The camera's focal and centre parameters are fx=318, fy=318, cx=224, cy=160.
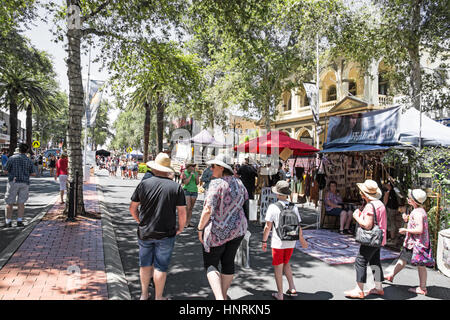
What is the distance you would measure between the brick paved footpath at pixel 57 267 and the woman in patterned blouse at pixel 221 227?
147cm

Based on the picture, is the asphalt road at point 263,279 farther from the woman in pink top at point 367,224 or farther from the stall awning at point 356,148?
the stall awning at point 356,148

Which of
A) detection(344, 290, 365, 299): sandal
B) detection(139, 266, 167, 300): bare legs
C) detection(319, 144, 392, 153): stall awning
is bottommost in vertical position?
detection(344, 290, 365, 299): sandal

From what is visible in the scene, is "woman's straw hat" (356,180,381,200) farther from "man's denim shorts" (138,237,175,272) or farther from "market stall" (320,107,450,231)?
"market stall" (320,107,450,231)

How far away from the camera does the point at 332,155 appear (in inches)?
370

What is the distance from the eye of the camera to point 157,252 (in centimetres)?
360

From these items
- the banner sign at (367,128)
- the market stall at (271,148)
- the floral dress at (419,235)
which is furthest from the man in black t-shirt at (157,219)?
the banner sign at (367,128)

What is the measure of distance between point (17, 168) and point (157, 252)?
5543 mm

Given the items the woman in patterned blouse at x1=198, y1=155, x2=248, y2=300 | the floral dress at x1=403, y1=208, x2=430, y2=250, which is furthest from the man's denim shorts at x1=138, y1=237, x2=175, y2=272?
the floral dress at x1=403, y1=208, x2=430, y2=250

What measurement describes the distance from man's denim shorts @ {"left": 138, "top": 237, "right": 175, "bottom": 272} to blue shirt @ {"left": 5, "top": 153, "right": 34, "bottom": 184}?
5335 mm

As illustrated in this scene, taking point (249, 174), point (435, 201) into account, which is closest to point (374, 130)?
point (435, 201)

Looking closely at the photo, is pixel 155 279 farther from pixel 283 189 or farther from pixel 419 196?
pixel 419 196

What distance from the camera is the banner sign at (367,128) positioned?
24.5ft

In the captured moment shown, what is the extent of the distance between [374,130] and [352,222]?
2554mm

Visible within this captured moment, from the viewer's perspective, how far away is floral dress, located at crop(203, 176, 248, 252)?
3.53 meters
